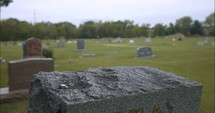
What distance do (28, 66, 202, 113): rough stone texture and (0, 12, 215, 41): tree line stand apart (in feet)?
213

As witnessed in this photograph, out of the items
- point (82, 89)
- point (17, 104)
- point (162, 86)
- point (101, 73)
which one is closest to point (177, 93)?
point (162, 86)

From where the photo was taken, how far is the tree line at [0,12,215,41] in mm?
71000

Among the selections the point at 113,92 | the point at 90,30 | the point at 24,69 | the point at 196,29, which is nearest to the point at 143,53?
the point at 24,69

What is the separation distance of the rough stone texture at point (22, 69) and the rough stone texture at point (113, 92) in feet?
22.4

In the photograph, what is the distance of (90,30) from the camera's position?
85312 millimetres

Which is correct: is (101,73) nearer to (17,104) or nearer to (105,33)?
(17,104)

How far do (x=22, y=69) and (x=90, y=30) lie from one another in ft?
247

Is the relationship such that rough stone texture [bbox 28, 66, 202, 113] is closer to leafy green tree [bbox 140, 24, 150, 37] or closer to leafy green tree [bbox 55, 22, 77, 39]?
leafy green tree [bbox 55, 22, 77, 39]

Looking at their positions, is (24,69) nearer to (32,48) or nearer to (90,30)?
(32,48)

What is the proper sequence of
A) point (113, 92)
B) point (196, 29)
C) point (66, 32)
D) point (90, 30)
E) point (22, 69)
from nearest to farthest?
point (113, 92) → point (22, 69) → point (66, 32) → point (90, 30) → point (196, 29)

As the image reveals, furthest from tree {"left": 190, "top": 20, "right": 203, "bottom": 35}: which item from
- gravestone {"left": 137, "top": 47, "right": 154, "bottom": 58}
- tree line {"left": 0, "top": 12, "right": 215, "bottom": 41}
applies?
gravestone {"left": 137, "top": 47, "right": 154, "bottom": 58}

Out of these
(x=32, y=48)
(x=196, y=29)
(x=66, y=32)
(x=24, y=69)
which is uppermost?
(x=196, y=29)

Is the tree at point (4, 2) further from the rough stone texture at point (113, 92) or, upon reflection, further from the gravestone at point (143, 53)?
the rough stone texture at point (113, 92)

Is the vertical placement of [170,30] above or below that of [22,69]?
above
